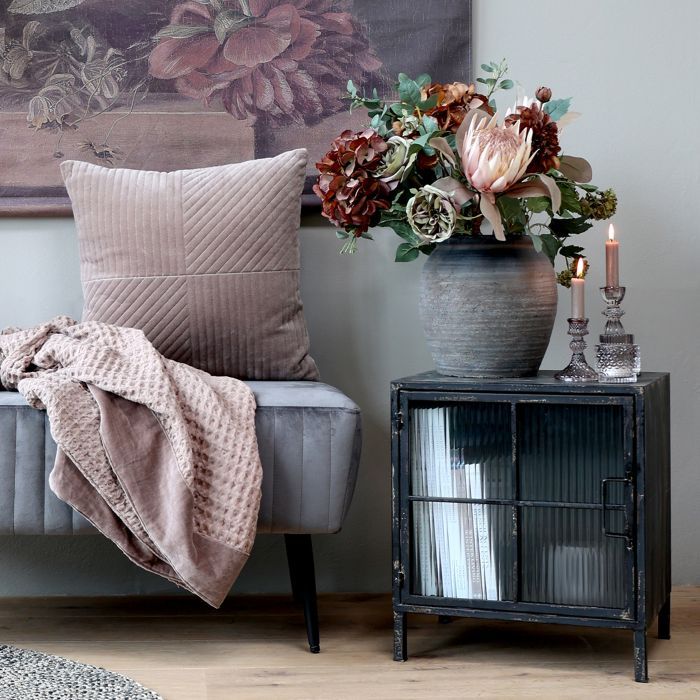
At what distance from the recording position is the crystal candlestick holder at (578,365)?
5.05ft

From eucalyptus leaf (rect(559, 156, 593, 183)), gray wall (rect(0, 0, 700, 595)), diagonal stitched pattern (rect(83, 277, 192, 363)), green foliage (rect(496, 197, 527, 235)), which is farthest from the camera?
gray wall (rect(0, 0, 700, 595))

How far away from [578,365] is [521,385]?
0.13 m

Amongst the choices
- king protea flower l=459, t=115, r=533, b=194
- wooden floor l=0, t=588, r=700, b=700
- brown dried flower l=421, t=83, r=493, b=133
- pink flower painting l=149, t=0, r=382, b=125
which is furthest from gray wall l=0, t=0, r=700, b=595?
king protea flower l=459, t=115, r=533, b=194

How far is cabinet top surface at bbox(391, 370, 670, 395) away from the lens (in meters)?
1.45

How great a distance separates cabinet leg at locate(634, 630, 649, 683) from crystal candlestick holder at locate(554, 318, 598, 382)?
41 centimetres

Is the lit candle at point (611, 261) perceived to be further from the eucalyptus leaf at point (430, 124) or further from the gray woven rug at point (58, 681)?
the gray woven rug at point (58, 681)

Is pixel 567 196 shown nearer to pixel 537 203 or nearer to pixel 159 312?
pixel 537 203

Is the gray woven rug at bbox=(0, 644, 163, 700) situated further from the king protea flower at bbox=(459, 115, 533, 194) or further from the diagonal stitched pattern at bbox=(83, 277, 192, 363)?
the king protea flower at bbox=(459, 115, 533, 194)

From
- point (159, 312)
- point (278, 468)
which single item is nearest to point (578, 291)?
point (278, 468)

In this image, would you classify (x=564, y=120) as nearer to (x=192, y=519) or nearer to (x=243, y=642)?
(x=192, y=519)

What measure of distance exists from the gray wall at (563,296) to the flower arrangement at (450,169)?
1.29 feet

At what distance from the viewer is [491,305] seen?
1541 millimetres

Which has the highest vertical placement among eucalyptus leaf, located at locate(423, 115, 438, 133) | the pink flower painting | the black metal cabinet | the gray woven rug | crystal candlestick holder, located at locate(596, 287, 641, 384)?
the pink flower painting

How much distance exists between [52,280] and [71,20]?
21.9 inches
